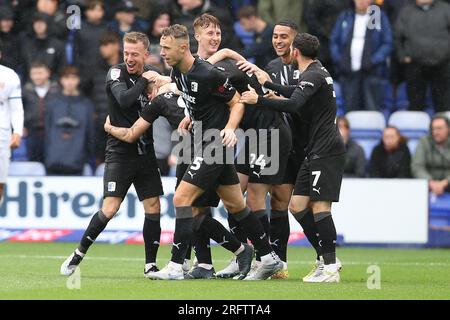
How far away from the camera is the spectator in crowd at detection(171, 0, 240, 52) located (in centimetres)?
1733

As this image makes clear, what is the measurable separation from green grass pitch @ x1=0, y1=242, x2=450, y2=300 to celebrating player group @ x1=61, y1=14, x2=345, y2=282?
1.26 ft

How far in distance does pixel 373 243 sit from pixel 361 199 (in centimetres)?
62

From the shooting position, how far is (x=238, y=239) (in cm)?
1152

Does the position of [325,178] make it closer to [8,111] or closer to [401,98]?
[8,111]

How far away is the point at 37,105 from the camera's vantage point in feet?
57.0

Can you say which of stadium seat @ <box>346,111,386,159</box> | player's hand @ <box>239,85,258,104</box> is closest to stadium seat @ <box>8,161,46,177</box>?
stadium seat @ <box>346,111,386,159</box>

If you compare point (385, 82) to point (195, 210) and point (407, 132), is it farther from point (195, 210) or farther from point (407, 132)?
point (195, 210)

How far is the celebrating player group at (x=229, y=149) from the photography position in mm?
10297

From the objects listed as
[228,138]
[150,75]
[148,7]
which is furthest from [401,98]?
[228,138]

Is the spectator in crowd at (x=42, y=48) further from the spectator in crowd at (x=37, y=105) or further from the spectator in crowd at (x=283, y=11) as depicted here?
the spectator in crowd at (x=283, y=11)

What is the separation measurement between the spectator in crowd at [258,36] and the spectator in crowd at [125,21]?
5.25ft

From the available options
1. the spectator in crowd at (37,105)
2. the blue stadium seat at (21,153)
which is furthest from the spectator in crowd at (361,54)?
the blue stadium seat at (21,153)

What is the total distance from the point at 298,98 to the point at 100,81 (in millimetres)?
7626

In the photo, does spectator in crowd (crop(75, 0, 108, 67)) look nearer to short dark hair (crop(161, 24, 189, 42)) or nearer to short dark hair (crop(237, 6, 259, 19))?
short dark hair (crop(237, 6, 259, 19))
